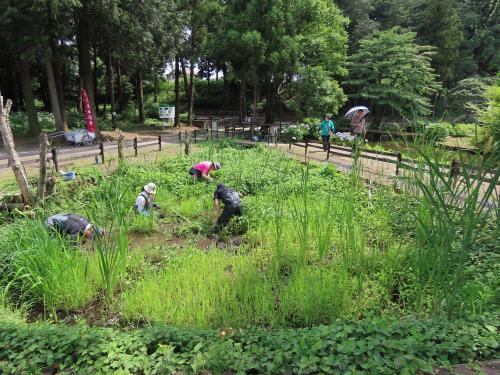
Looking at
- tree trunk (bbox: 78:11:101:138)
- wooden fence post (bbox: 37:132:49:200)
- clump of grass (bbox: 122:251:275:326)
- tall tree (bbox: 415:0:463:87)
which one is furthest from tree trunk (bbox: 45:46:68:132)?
tall tree (bbox: 415:0:463:87)

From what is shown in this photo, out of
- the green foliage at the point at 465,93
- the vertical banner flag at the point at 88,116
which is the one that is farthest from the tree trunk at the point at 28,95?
the green foliage at the point at 465,93

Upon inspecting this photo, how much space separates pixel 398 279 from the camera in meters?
3.94

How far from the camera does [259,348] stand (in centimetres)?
256

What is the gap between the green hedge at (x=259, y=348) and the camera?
2318mm

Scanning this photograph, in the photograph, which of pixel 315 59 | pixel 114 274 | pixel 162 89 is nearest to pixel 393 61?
pixel 315 59

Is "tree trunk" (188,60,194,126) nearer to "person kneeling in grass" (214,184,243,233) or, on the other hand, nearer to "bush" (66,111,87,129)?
"bush" (66,111,87,129)

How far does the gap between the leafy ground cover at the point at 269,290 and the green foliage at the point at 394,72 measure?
1696 cm

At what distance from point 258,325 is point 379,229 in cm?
230

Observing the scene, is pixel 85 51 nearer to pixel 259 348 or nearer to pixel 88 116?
pixel 88 116

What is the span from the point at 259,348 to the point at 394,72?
2183cm

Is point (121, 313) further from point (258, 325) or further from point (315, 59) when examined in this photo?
point (315, 59)

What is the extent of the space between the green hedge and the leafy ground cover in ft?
0.03

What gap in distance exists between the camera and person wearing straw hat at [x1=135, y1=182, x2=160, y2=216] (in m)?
6.62

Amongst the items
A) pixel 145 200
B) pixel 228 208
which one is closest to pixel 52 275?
pixel 228 208
